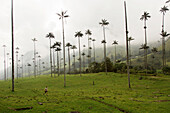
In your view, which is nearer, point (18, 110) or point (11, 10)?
point (18, 110)

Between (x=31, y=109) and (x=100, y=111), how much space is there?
9581 mm

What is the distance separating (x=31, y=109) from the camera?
58.0ft

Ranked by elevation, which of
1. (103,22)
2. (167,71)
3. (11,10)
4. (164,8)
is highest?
(164,8)

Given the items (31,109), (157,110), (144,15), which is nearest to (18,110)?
(31,109)

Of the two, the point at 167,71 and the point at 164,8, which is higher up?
the point at 164,8

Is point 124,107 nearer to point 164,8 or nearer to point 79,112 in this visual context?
point 79,112

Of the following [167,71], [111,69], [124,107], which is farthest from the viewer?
[111,69]

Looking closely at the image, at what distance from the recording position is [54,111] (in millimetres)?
17031

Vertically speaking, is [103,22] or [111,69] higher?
[103,22]

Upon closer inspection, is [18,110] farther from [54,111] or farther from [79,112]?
[79,112]

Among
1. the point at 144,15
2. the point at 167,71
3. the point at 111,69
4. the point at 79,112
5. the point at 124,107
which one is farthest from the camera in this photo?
the point at 111,69

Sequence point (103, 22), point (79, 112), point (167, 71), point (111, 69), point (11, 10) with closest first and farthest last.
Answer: point (79, 112) → point (11, 10) → point (103, 22) → point (167, 71) → point (111, 69)

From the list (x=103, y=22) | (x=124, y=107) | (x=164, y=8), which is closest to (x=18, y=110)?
(x=124, y=107)

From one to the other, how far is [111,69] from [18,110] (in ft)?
311
